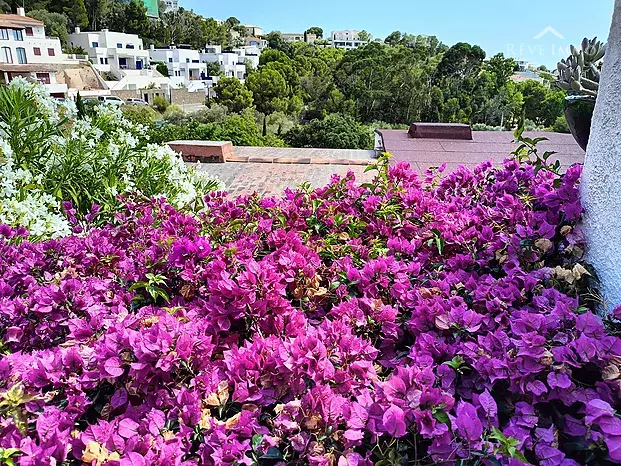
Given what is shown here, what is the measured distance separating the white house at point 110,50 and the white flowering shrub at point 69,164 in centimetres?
3927

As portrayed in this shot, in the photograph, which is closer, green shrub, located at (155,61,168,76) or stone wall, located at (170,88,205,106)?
stone wall, located at (170,88,205,106)

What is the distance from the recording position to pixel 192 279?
1.35 metres

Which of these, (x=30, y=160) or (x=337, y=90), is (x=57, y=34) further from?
(x=30, y=160)

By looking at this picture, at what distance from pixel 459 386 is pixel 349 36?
101884 mm

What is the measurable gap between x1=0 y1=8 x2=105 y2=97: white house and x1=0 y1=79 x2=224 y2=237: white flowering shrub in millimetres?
29997

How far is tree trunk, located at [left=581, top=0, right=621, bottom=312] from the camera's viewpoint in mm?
1290

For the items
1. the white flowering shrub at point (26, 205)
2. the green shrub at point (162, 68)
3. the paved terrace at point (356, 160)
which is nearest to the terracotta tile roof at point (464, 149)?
the paved terrace at point (356, 160)

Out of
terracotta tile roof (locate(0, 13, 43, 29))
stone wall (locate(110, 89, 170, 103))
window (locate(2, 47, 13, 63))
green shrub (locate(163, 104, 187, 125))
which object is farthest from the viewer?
stone wall (locate(110, 89, 170, 103))

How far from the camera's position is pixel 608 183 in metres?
1.35

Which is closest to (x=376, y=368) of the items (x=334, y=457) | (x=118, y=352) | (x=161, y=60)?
(x=334, y=457)

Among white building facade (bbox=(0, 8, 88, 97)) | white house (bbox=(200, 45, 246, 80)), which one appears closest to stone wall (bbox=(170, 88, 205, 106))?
white building facade (bbox=(0, 8, 88, 97))

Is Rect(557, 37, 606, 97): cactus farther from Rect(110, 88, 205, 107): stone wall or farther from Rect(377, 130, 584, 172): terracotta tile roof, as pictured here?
Rect(110, 88, 205, 107): stone wall

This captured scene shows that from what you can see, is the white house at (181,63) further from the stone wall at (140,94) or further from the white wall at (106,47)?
the stone wall at (140,94)

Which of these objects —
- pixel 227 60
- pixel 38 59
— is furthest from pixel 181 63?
pixel 38 59
